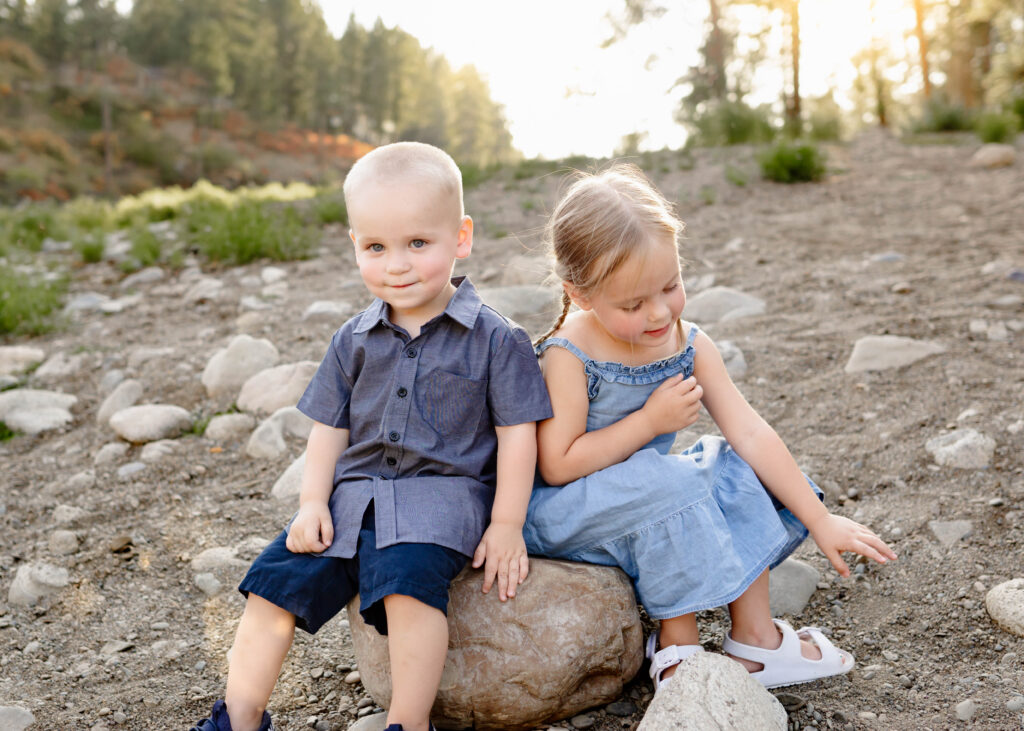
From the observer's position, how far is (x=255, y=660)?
1.88 meters

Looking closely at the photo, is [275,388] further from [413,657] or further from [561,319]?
[413,657]

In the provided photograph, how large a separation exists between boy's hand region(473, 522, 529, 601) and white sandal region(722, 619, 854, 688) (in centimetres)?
60

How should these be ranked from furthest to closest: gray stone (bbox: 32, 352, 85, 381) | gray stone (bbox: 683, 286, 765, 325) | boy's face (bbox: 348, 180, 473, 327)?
gray stone (bbox: 32, 352, 85, 381) < gray stone (bbox: 683, 286, 765, 325) < boy's face (bbox: 348, 180, 473, 327)

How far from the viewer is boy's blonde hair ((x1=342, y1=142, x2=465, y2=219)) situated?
6.34ft

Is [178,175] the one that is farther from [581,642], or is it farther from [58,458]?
[581,642]

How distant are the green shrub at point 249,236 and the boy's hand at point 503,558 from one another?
500cm

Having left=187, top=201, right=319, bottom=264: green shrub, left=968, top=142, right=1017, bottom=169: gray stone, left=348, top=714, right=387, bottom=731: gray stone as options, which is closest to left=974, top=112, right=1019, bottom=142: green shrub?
left=968, top=142, right=1017, bottom=169: gray stone

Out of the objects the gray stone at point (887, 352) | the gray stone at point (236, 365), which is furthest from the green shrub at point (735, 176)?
the gray stone at point (236, 365)

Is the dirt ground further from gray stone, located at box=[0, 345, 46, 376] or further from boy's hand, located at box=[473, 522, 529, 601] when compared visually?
boy's hand, located at box=[473, 522, 529, 601]

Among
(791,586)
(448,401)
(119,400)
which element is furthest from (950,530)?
(119,400)

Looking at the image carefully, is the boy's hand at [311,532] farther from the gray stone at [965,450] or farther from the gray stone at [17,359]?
the gray stone at [17,359]

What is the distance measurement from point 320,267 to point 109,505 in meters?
3.31

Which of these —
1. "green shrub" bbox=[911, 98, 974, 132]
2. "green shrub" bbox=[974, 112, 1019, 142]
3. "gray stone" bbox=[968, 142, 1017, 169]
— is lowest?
"gray stone" bbox=[968, 142, 1017, 169]

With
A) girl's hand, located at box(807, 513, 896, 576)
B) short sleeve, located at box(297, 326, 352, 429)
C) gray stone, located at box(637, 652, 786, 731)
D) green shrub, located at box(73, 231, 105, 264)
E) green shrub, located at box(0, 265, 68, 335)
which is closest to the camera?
gray stone, located at box(637, 652, 786, 731)
